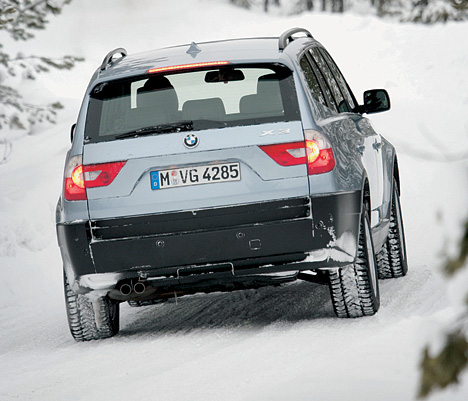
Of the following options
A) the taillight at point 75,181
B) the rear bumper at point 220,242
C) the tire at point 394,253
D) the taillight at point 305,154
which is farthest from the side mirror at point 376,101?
the taillight at point 75,181

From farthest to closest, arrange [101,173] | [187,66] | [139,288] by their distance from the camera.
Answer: [187,66] → [139,288] → [101,173]

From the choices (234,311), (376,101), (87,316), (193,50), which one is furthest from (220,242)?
(376,101)

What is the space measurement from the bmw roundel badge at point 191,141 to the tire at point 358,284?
1174mm

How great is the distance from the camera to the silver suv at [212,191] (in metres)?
5.99

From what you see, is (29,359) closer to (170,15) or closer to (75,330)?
(75,330)

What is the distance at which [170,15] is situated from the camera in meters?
70.7

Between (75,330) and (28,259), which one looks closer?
(75,330)

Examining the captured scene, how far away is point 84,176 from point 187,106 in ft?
2.54

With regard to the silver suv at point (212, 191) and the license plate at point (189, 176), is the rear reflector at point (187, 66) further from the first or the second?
the license plate at point (189, 176)

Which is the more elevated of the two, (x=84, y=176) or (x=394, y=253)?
(x=84, y=176)

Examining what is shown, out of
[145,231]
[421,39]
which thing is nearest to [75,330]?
[145,231]

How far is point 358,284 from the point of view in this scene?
6.39m

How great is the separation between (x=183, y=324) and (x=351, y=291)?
1.39m

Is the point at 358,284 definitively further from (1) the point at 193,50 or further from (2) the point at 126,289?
(1) the point at 193,50
